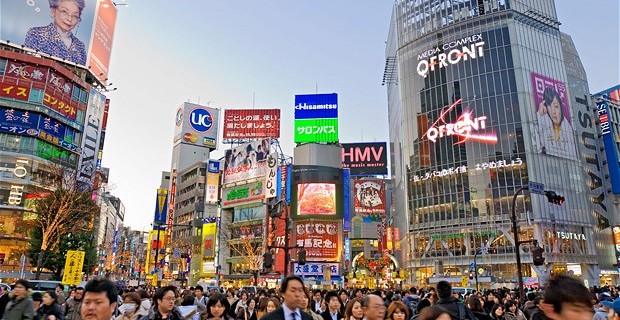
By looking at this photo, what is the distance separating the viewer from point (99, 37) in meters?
54.7

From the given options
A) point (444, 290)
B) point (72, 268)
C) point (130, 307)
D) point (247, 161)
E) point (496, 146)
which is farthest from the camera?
point (247, 161)

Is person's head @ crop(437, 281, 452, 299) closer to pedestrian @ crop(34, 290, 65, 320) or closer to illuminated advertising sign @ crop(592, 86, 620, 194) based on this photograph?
pedestrian @ crop(34, 290, 65, 320)

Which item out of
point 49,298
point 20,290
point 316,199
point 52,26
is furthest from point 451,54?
point 20,290

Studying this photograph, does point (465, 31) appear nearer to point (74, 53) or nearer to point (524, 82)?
point (524, 82)

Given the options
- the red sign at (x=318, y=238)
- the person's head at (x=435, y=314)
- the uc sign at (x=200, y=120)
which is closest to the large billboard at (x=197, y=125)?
the uc sign at (x=200, y=120)

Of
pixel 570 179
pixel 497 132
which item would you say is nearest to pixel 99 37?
pixel 497 132

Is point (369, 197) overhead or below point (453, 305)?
overhead

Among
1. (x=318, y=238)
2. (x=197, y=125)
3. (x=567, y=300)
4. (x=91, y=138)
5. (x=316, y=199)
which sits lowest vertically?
(x=567, y=300)

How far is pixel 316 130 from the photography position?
69.9 m

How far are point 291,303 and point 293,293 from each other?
0.10 meters

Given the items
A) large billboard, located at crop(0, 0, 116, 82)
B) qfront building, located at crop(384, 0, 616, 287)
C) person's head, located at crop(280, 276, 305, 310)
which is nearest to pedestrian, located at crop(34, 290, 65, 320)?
person's head, located at crop(280, 276, 305, 310)

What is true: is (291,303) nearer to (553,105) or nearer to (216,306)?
(216,306)

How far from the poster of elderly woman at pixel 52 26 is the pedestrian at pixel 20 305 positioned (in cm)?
5040

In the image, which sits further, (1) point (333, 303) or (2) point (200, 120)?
(2) point (200, 120)
